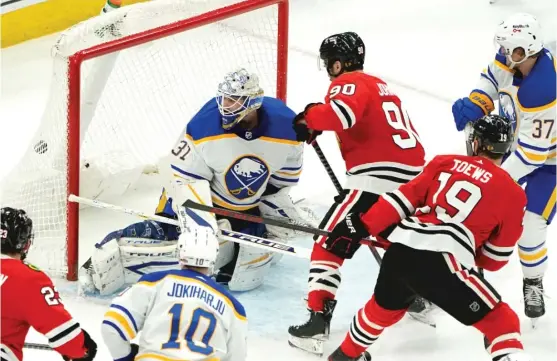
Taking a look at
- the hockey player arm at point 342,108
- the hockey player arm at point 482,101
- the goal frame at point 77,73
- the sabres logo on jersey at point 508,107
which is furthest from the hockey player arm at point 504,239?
the goal frame at point 77,73

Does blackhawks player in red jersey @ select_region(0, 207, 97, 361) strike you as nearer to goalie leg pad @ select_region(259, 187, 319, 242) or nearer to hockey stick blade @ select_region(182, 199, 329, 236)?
hockey stick blade @ select_region(182, 199, 329, 236)

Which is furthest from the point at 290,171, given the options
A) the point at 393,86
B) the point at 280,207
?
the point at 393,86

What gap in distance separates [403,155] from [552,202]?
23.1 inches

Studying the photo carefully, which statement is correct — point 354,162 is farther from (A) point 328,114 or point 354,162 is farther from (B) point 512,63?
(B) point 512,63

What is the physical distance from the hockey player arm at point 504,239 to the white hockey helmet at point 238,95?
3.13 ft

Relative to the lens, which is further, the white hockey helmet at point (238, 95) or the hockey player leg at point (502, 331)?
the white hockey helmet at point (238, 95)

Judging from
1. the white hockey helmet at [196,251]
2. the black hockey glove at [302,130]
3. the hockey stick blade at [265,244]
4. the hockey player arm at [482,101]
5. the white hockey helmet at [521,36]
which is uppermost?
the white hockey helmet at [521,36]

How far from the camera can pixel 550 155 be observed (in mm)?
4238

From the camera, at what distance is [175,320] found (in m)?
3.13

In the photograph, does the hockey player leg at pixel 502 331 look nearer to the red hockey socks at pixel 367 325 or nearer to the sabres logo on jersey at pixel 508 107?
the red hockey socks at pixel 367 325

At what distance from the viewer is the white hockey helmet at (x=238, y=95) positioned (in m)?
Result: 4.14

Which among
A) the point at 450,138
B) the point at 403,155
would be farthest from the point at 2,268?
the point at 450,138

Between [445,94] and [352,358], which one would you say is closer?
[352,358]

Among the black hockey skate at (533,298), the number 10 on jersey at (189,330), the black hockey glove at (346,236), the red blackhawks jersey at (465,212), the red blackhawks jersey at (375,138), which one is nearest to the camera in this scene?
the number 10 on jersey at (189,330)
